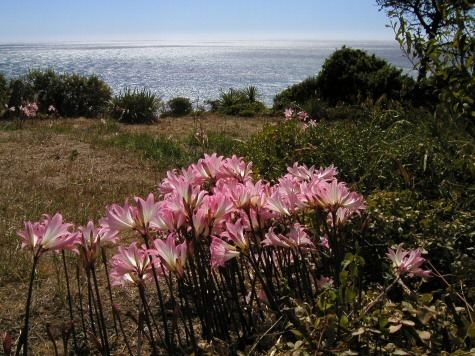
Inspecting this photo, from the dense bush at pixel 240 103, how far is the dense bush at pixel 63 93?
359 cm

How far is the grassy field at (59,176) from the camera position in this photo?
Answer: 3.39 m

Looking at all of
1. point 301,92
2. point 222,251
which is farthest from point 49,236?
point 301,92

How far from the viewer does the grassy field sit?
3393 millimetres

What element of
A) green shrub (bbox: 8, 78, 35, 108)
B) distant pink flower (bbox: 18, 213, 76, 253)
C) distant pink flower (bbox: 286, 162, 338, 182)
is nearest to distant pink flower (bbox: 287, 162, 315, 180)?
distant pink flower (bbox: 286, 162, 338, 182)

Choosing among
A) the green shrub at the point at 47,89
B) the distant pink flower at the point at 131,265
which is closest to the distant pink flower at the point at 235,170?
the distant pink flower at the point at 131,265

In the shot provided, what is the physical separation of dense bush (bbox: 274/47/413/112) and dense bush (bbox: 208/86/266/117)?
0.74m

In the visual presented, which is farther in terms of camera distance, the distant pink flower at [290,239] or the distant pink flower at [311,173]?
the distant pink flower at [311,173]

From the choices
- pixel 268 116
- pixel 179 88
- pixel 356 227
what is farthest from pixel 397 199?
pixel 179 88

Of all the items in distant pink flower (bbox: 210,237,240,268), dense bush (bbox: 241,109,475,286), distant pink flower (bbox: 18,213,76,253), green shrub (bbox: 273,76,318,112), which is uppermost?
distant pink flower (bbox: 18,213,76,253)

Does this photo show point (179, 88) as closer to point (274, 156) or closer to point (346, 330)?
point (274, 156)

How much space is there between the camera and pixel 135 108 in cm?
1364

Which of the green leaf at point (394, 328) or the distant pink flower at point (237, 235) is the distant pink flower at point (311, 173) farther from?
the green leaf at point (394, 328)

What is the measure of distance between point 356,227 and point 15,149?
716 centimetres

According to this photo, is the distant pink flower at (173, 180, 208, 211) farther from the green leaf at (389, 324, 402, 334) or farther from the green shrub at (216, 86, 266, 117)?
the green shrub at (216, 86, 266, 117)
